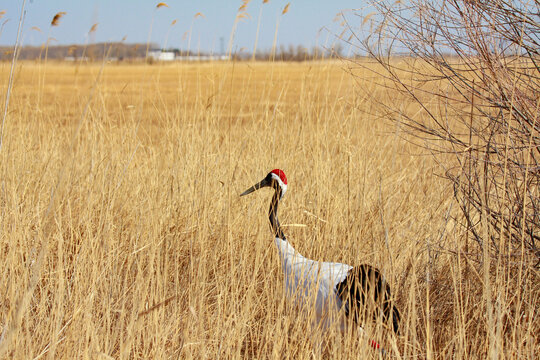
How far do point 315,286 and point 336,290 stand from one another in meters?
0.11

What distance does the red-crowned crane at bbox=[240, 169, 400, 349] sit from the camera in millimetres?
2091

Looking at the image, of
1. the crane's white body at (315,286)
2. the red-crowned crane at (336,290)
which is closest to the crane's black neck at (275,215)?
the red-crowned crane at (336,290)

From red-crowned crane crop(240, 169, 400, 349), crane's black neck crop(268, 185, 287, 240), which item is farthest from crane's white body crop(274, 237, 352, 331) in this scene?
crane's black neck crop(268, 185, 287, 240)

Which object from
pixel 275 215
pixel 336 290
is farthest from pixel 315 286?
pixel 275 215

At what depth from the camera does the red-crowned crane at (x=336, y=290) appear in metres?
2.09

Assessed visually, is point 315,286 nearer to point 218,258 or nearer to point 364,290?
point 364,290

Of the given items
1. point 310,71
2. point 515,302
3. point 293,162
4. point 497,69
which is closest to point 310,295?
point 515,302

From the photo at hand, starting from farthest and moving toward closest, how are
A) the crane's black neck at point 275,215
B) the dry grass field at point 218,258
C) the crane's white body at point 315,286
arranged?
the crane's black neck at point 275,215 → the crane's white body at point 315,286 → the dry grass field at point 218,258

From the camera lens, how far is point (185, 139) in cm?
380

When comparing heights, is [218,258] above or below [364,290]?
below

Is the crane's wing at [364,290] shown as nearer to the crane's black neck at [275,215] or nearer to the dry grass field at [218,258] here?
the dry grass field at [218,258]

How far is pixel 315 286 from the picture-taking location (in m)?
2.28

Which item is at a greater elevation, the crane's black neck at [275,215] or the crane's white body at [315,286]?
the crane's black neck at [275,215]

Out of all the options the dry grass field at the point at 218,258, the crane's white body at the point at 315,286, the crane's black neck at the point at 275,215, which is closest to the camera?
the dry grass field at the point at 218,258
